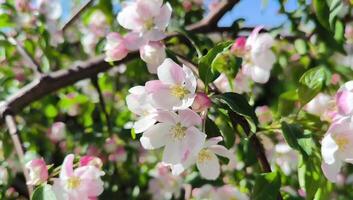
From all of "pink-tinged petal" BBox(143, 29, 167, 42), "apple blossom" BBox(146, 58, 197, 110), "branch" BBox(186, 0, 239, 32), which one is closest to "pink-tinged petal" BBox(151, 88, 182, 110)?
"apple blossom" BBox(146, 58, 197, 110)

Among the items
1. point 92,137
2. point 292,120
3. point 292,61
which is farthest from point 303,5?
point 92,137

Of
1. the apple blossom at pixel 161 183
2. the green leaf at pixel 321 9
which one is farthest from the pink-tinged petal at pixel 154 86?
the apple blossom at pixel 161 183

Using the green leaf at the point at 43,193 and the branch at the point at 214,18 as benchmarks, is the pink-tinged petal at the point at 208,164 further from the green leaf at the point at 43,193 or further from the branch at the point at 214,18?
the branch at the point at 214,18

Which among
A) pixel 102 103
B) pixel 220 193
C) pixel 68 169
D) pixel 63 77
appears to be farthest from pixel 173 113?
pixel 102 103

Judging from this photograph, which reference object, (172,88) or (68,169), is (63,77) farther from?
(172,88)

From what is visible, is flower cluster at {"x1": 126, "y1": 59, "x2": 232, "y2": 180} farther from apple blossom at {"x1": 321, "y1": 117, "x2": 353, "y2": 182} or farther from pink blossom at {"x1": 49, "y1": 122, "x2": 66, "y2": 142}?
pink blossom at {"x1": 49, "y1": 122, "x2": 66, "y2": 142}

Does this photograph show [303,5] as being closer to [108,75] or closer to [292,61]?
[292,61]
